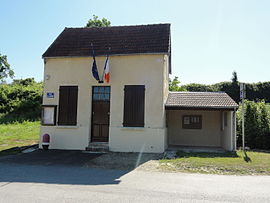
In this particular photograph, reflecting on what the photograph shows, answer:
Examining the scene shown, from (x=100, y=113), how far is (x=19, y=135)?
7.40 m

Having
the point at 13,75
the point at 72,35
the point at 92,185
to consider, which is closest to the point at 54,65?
the point at 72,35

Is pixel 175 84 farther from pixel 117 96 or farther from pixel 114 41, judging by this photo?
pixel 117 96

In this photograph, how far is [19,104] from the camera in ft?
79.6

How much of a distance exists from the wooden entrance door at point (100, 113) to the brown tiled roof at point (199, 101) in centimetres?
312

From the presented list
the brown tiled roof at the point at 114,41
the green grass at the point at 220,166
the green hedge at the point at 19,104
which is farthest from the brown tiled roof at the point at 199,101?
the green hedge at the point at 19,104

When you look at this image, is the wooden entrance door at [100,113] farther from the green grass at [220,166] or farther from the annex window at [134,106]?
the green grass at [220,166]

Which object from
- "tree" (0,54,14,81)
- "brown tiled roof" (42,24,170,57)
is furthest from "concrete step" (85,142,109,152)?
"tree" (0,54,14,81)

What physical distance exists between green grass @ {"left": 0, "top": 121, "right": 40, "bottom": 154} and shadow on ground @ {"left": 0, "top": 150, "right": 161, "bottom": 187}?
340cm

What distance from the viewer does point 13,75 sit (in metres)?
41.2

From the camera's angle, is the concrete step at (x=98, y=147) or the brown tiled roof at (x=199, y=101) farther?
the brown tiled roof at (x=199, y=101)

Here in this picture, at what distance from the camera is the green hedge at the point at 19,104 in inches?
883

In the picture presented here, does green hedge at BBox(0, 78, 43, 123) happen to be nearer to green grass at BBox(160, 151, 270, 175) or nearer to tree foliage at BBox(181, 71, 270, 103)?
tree foliage at BBox(181, 71, 270, 103)

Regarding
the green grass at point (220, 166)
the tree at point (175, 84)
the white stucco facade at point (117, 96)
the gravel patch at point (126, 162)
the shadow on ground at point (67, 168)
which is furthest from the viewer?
the tree at point (175, 84)

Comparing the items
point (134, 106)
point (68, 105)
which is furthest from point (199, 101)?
point (68, 105)
